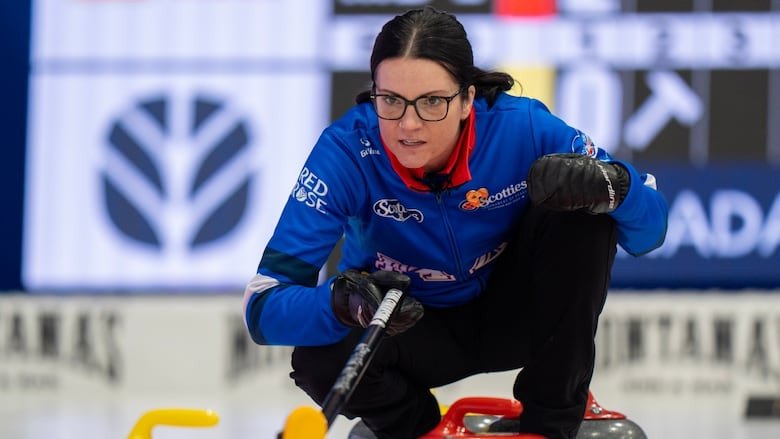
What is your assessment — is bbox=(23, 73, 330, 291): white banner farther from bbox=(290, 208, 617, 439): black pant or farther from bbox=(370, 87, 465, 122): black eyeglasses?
bbox=(370, 87, 465, 122): black eyeglasses

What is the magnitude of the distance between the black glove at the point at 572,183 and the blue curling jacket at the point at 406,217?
8 cm

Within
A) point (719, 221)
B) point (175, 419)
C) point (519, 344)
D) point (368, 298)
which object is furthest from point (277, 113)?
point (368, 298)

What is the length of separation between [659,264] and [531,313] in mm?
2642

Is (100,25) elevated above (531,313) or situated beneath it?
elevated above

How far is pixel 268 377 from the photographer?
5.30 m

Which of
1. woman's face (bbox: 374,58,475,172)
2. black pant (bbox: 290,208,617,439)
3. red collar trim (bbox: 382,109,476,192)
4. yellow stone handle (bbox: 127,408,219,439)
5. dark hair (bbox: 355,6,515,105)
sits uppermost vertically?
dark hair (bbox: 355,6,515,105)

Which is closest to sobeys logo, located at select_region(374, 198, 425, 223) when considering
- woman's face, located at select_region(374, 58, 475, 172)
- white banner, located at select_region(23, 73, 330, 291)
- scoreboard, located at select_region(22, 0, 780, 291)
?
woman's face, located at select_region(374, 58, 475, 172)

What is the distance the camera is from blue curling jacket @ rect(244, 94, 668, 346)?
2.46m

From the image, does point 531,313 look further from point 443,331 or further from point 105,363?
point 105,363

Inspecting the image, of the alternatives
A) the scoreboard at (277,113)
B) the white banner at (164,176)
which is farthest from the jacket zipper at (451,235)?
the white banner at (164,176)

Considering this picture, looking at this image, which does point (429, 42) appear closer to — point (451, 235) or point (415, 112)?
point (415, 112)

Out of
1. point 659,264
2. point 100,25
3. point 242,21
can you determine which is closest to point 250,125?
point 242,21

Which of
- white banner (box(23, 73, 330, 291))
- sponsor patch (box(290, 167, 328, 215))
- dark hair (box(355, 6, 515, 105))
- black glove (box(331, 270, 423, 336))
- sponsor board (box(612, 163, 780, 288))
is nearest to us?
black glove (box(331, 270, 423, 336))

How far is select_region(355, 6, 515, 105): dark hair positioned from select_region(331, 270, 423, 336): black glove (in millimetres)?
432
